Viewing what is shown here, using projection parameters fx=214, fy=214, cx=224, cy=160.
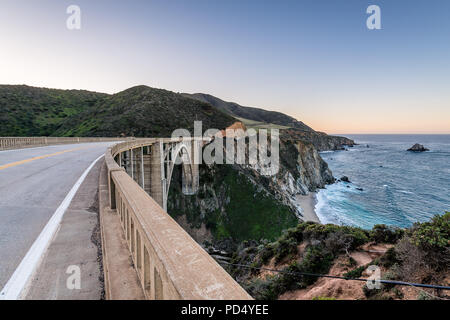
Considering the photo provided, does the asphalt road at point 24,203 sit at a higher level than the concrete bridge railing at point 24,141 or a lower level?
lower

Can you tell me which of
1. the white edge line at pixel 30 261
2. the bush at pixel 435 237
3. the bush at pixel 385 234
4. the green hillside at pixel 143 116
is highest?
the green hillside at pixel 143 116

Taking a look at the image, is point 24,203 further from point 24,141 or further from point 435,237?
point 24,141

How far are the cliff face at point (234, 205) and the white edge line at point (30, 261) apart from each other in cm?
3211

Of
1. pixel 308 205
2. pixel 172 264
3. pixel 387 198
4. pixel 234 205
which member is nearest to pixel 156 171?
pixel 172 264

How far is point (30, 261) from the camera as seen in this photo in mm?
2547

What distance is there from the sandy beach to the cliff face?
54.3 inches

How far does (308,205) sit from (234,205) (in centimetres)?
1555

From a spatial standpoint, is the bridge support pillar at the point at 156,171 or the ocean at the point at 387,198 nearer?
the bridge support pillar at the point at 156,171

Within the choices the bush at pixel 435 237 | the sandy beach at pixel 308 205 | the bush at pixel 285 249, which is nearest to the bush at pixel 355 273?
the bush at pixel 435 237

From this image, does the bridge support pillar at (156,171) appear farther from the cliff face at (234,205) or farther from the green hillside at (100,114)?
the green hillside at (100,114)

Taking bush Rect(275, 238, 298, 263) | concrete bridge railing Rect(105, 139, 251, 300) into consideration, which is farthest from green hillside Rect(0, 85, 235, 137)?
concrete bridge railing Rect(105, 139, 251, 300)

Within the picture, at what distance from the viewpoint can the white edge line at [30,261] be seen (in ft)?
6.73

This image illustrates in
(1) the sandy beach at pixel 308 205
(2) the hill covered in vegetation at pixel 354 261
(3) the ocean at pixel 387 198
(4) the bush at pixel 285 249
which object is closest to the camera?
(2) the hill covered in vegetation at pixel 354 261
